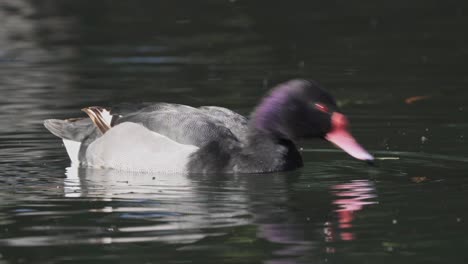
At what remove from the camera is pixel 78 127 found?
14266 mm

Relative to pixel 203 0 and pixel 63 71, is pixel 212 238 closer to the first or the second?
pixel 63 71

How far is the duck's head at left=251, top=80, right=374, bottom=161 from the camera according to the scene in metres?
12.8

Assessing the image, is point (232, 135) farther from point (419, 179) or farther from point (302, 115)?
point (419, 179)

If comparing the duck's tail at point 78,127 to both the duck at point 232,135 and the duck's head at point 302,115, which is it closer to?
the duck at point 232,135

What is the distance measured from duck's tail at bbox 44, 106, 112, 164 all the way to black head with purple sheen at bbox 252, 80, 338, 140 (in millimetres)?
1597

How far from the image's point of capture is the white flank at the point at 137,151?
13.0 m

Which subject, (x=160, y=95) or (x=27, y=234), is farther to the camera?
(x=160, y=95)

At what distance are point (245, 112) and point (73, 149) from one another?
2959 mm

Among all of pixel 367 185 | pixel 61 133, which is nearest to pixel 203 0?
pixel 61 133

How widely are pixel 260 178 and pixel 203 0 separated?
51.7 feet

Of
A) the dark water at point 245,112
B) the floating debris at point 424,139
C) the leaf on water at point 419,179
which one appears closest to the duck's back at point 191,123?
the dark water at point 245,112

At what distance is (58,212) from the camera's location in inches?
435

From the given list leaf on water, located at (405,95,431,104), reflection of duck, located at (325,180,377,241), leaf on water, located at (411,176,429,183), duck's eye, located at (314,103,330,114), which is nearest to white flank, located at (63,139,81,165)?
duck's eye, located at (314,103,330,114)

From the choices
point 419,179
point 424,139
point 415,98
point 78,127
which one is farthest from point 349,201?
point 415,98
